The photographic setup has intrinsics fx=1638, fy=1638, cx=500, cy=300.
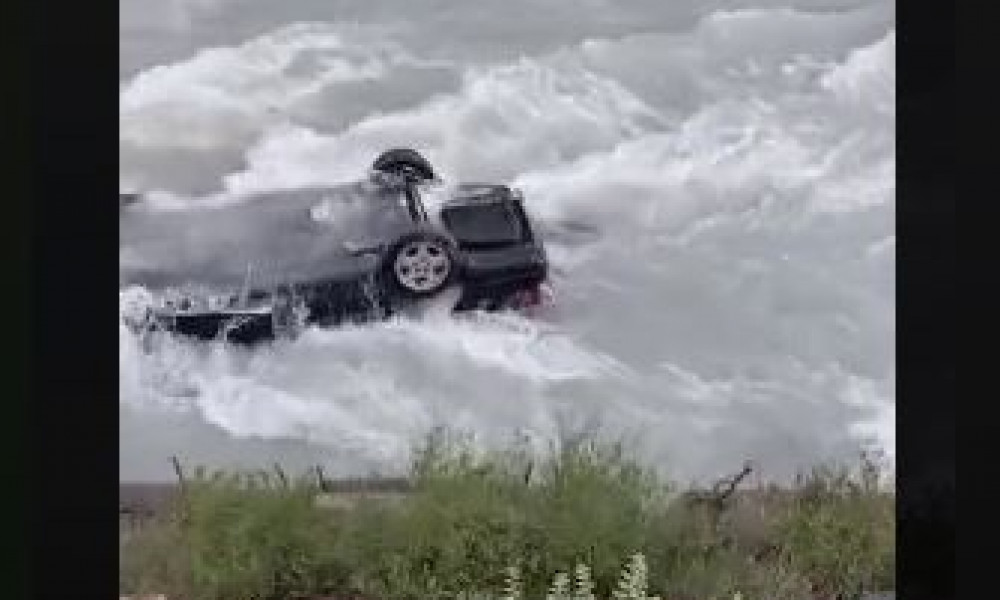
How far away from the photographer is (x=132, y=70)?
409cm

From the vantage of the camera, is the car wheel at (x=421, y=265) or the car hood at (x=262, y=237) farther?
the car wheel at (x=421, y=265)

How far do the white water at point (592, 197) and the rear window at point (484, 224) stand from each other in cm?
8

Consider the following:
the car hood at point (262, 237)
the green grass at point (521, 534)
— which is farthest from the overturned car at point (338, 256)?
the green grass at point (521, 534)

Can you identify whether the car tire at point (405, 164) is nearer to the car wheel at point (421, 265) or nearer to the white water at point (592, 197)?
the white water at point (592, 197)

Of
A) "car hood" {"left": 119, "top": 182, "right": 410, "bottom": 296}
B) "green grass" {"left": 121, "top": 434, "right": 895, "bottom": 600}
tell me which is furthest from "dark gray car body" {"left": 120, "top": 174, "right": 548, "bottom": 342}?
"green grass" {"left": 121, "top": 434, "right": 895, "bottom": 600}

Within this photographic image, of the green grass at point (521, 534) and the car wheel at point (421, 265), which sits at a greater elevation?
the car wheel at point (421, 265)

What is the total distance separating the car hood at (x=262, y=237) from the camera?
13.4 feet

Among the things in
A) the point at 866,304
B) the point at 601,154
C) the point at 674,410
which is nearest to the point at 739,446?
the point at 674,410

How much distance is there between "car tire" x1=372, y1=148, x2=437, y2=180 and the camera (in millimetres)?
4191
